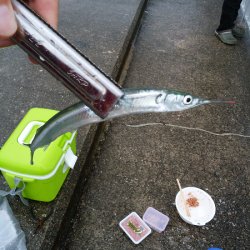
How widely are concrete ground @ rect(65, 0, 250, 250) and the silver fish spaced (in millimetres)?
1363

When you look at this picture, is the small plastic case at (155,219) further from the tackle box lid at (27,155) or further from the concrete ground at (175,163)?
the tackle box lid at (27,155)

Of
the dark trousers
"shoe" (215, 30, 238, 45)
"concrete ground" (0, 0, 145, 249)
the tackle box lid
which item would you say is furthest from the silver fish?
the dark trousers

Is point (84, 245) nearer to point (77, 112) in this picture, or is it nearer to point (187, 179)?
point (187, 179)

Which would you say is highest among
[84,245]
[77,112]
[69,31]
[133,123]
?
[77,112]

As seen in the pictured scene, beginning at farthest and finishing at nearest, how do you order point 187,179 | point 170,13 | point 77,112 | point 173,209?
point 170,13 < point 187,179 < point 173,209 < point 77,112

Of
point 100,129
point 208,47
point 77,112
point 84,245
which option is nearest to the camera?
point 77,112

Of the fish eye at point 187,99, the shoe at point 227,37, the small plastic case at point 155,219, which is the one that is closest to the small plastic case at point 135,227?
the small plastic case at point 155,219

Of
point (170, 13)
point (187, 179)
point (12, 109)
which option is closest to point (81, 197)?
point (187, 179)

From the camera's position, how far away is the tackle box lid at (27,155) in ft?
6.06

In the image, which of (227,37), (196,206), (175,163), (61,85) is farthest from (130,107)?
(227,37)

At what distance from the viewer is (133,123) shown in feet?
10.7

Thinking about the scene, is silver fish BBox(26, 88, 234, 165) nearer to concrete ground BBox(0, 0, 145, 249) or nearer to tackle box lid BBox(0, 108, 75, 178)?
tackle box lid BBox(0, 108, 75, 178)

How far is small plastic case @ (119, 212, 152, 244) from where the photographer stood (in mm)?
2191

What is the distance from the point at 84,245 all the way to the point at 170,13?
590 centimetres
